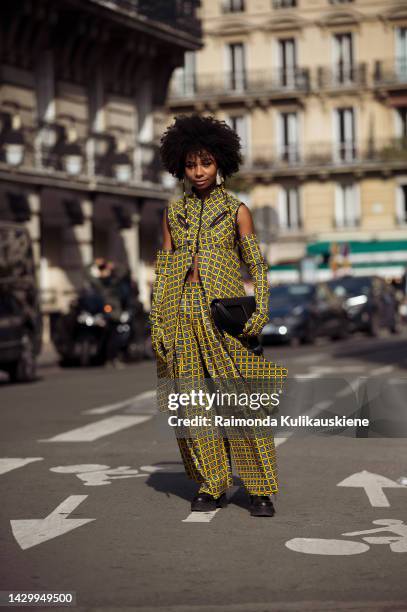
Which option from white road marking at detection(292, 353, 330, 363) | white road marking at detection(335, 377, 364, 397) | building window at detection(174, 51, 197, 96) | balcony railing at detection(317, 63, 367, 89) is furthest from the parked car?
building window at detection(174, 51, 197, 96)

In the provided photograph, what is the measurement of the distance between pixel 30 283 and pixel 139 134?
76.5ft

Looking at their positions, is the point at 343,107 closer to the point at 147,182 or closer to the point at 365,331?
the point at 147,182

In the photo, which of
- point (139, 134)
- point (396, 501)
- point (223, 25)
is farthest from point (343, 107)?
point (396, 501)

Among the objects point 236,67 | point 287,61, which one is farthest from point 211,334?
point 236,67

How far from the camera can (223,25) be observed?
2749 inches

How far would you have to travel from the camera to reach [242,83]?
69.9 m

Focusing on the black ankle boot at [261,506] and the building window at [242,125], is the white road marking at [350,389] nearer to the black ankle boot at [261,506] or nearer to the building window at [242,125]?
the black ankle boot at [261,506]

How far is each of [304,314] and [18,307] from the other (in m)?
14.0

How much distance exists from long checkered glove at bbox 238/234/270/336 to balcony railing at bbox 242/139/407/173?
59672mm

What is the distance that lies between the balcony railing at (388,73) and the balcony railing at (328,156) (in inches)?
97.6

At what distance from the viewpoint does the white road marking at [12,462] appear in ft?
34.7

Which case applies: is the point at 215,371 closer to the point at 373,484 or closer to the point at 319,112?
the point at 373,484

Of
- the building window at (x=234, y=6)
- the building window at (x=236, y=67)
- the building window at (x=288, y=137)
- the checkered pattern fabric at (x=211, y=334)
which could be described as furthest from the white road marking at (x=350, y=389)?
the building window at (x=234, y=6)

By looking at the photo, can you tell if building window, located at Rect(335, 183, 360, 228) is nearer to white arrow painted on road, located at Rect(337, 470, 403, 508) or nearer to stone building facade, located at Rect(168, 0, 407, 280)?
stone building facade, located at Rect(168, 0, 407, 280)
